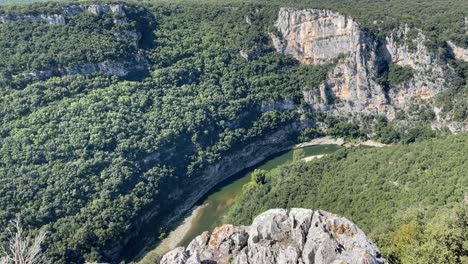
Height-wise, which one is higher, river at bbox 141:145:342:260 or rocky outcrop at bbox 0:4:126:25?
rocky outcrop at bbox 0:4:126:25

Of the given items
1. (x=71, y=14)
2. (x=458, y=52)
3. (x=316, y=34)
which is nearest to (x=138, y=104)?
(x=71, y=14)

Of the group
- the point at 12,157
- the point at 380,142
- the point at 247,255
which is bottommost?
the point at 380,142

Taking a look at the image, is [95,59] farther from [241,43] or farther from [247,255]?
[247,255]

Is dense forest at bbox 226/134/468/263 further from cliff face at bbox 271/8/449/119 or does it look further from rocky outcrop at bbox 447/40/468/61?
rocky outcrop at bbox 447/40/468/61

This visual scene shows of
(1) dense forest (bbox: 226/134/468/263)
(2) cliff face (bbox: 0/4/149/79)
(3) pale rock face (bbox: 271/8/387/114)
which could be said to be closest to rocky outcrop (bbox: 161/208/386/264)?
(1) dense forest (bbox: 226/134/468/263)

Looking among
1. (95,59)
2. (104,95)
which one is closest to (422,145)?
(104,95)

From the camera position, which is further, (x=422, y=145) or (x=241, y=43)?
(x=241, y=43)
